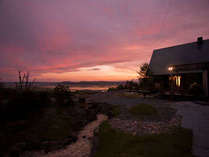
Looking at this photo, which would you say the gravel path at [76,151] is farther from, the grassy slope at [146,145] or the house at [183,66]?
the house at [183,66]

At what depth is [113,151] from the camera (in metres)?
2.78

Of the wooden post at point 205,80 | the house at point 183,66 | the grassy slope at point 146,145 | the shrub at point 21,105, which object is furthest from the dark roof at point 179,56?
the shrub at point 21,105

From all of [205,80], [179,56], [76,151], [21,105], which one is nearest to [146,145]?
[76,151]

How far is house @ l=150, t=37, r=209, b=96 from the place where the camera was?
12.4 m

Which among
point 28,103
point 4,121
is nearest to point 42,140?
point 4,121

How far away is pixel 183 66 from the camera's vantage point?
13.5 metres

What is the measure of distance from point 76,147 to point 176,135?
328 centimetres

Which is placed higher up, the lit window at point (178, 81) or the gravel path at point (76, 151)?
the lit window at point (178, 81)

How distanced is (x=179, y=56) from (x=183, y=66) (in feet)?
9.59

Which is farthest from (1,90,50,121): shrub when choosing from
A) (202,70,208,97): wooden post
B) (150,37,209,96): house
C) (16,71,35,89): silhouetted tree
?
(202,70,208,97): wooden post

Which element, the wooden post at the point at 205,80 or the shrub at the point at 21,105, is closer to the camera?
the shrub at the point at 21,105

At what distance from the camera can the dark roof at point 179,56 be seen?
1371 cm

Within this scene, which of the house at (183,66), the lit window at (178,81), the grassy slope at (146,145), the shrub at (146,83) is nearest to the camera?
the grassy slope at (146,145)

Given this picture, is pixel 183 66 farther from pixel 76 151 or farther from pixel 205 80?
pixel 76 151
